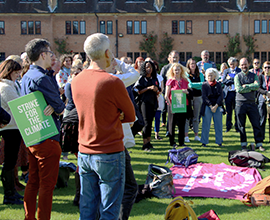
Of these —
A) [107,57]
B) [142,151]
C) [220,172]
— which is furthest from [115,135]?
[142,151]

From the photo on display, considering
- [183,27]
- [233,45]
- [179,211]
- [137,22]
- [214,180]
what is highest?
[137,22]

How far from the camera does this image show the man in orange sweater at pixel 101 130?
2.73 meters

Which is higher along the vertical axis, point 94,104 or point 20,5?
point 20,5

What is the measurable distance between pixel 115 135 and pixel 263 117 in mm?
7805

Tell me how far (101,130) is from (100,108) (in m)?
0.20

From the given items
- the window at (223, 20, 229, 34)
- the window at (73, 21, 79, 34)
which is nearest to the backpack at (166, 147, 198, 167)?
the window at (73, 21, 79, 34)

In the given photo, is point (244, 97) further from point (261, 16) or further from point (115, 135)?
point (261, 16)

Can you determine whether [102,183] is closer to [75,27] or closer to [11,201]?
[11,201]

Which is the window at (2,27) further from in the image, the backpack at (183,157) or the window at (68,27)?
the backpack at (183,157)

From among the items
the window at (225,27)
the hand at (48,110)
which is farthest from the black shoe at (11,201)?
the window at (225,27)

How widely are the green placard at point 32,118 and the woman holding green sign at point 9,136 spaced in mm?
1291

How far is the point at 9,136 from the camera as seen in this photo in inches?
186

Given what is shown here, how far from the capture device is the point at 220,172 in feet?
20.7

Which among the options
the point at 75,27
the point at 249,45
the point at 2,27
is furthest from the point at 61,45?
the point at 249,45
